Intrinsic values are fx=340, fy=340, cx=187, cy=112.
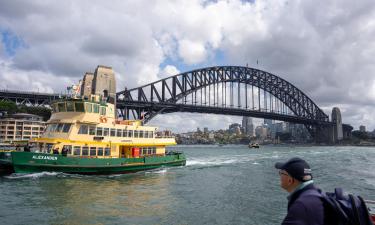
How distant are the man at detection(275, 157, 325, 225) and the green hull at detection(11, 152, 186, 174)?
87.8 ft

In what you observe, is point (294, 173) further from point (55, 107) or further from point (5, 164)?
point (55, 107)

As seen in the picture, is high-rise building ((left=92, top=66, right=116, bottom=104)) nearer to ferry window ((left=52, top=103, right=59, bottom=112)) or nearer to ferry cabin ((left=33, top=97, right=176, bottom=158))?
ferry cabin ((left=33, top=97, right=176, bottom=158))

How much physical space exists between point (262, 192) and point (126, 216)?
10181 mm

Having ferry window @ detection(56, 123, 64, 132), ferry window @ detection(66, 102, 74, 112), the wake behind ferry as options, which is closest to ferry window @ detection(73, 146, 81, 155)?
the wake behind ferry

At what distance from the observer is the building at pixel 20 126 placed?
92188 mm

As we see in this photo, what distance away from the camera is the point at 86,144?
3009 cm

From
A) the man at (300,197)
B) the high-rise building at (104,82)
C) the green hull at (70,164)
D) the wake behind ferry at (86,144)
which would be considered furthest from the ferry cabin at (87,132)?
the high-rise building at (104,82)

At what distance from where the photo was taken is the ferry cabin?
29.5m

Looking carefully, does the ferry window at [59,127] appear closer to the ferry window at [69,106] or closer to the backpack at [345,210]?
the ferry window at [69,106]

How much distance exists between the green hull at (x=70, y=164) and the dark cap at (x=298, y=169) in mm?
26802

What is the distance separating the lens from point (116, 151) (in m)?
33.1

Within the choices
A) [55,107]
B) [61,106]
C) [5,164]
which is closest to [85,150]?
[61,106]

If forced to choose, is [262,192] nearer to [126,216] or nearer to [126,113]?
[126,216]

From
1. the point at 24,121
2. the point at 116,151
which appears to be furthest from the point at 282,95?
the point at 116,151
